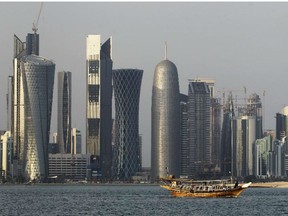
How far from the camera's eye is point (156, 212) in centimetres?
16150

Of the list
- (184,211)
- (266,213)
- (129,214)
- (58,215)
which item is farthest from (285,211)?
(58,215)

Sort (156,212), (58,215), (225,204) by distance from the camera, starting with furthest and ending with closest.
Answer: (225,204)
(156,212)
(58,215)

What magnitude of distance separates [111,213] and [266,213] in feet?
95.0

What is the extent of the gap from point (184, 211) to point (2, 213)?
3372 centimetres

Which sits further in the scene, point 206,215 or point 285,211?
point 285,211

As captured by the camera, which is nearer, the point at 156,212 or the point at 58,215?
the point at 58,215

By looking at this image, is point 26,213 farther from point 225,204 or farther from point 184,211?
point 225,204

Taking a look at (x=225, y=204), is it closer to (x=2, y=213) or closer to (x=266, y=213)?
(x=266, y=213)

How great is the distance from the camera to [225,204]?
620 feet

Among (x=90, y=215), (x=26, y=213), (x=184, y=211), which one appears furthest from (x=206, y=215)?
(x=26, y=213)

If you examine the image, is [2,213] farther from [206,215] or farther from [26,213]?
[206,215]

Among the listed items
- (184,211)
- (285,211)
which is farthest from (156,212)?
(285,211)

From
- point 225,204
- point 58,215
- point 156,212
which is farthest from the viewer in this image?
point 225,204

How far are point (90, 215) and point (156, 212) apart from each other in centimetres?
1561
